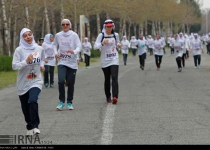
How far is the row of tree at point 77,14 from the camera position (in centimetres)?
3988

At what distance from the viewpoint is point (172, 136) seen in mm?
9281

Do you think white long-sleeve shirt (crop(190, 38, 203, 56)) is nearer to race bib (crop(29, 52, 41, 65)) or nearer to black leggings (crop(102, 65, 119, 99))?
black leggings (crop(102, 65, 119, 99))

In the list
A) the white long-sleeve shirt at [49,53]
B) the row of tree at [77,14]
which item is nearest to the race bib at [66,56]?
the white long-sleeve shirt at [49,53]

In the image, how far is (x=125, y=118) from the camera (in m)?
11.5

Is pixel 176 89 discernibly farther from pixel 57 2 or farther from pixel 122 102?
pixel 57 2

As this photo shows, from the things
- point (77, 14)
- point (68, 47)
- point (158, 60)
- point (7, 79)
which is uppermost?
point (77, 14)

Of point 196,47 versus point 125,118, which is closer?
point 125,118

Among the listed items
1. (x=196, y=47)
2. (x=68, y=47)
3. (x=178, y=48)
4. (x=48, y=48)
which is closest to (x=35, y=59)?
(x=68, y=47)

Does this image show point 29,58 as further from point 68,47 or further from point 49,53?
point 49,53

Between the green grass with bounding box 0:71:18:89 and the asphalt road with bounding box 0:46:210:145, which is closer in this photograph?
the asphalt road with bounding box 0:46:210:145

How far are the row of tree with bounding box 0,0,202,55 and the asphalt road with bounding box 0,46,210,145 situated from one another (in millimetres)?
19911

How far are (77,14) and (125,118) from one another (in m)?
42.3

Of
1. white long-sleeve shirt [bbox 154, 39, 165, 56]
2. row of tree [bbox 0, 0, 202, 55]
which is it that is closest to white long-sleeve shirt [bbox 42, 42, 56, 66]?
white long-sleeve shirt [bbox 154, 39, 165, 56]

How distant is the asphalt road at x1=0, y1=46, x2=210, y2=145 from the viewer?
9227 millimetres
